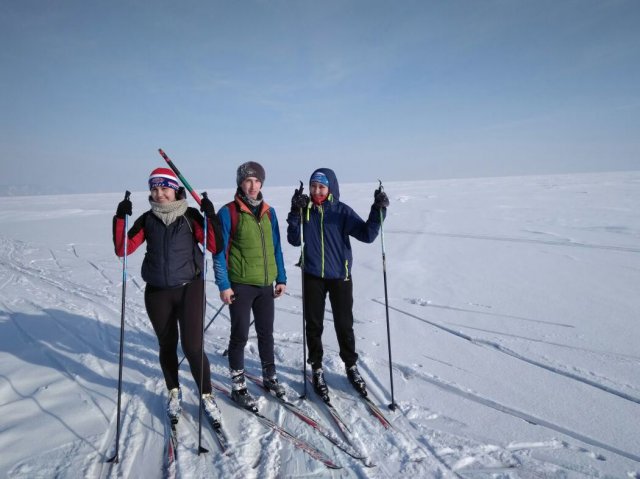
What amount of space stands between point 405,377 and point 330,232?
181cm

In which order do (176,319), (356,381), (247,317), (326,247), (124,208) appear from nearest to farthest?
(124,208), (176,319), (247,317), (326,247), (356,381)

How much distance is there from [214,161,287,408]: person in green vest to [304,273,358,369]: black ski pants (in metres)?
0.37

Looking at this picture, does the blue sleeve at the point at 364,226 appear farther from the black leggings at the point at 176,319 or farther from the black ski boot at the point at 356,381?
the black leggings at the point at 176,319

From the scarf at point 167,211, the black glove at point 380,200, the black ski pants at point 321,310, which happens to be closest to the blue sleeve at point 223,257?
the scarf at point 167,211

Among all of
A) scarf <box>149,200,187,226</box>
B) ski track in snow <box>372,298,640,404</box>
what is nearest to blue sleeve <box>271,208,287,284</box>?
scarf <box>149,200,187,226</box>

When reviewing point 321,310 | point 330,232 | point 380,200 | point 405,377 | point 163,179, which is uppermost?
point 163,179

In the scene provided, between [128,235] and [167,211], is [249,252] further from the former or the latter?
[128,235]

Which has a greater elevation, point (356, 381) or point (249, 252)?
point (249, 252)

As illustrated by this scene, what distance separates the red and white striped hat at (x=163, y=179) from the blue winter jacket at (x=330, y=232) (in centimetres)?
105

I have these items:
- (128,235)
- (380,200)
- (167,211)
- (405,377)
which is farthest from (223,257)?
(405,377)

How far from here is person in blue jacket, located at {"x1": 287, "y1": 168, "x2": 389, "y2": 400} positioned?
10.5 ft

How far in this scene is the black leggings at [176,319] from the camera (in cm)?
268

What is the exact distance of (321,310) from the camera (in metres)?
3.29

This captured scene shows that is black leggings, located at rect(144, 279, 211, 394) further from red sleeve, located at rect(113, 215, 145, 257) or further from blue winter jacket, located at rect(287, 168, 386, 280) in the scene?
blue winter jacket, located at rect(287, 168, 386, 280)
